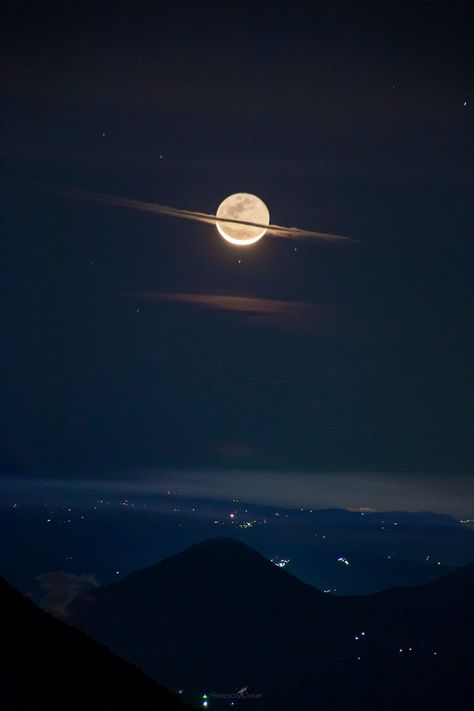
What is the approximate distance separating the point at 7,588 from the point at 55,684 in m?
10.6

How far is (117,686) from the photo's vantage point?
44.8m

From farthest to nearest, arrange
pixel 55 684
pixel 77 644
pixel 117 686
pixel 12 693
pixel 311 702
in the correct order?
pixel 311 702 → pixel 77 644 → pixel 117 686 → pixel 55 684 → pixel 12 693

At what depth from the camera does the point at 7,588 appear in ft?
165

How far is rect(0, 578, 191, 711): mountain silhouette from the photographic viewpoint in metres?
39.9

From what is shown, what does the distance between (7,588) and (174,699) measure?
522 inches

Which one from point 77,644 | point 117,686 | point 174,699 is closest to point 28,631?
point 77,644

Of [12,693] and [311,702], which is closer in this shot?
[12,693]

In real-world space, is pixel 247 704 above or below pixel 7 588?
below

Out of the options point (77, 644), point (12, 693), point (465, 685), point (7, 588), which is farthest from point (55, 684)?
point (465, 685)

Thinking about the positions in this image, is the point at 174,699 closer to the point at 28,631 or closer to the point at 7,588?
the point at 28,631

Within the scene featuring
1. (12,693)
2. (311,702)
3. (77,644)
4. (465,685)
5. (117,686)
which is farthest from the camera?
(311,702)

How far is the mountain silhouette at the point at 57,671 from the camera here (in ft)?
131

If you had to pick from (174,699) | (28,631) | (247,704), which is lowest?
(247,704)

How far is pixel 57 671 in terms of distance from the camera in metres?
43.3
